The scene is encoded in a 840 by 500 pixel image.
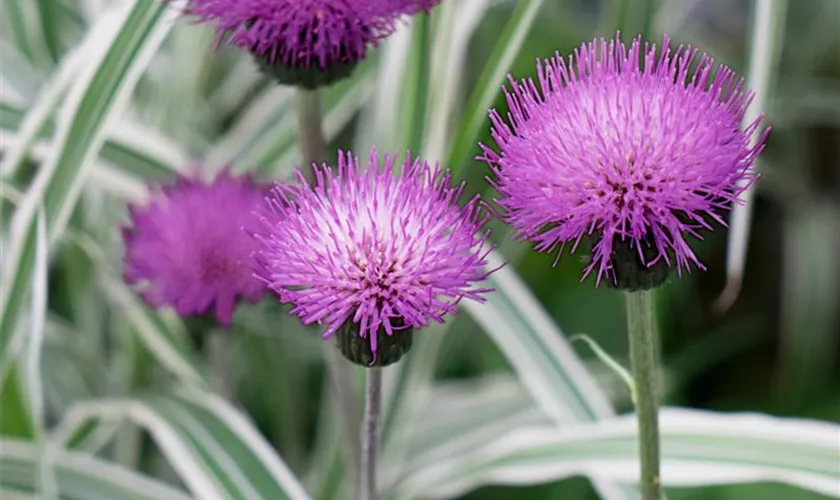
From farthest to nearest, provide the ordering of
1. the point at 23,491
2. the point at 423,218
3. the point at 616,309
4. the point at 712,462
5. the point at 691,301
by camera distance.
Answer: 1. the point at 691,301
2. the point at 616,309
3. the point at 23,491
4. the point at 712,462
5. the point at 423,218

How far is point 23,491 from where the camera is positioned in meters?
0.74

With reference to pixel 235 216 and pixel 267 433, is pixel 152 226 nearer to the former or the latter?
pixel 235 216

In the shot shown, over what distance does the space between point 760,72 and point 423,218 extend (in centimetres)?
35

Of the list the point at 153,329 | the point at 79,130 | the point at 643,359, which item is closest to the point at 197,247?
the point at 79,130

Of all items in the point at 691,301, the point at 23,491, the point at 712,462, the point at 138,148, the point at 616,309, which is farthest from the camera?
the point at 691,301

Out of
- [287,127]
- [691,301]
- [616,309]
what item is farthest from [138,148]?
[691,301]

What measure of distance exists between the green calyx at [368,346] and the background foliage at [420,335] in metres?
0.23

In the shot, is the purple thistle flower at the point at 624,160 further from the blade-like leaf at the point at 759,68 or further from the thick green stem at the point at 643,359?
the blade-like leaf at the point at 759,68

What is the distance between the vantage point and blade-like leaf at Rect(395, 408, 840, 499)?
592 millimetres

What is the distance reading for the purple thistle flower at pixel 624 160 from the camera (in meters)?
0.41

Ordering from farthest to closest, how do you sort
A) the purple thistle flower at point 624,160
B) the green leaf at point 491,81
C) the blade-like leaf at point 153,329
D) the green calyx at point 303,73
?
the blade-like leaf at point 153,329 < the green leaf at point 491,81 < the green calyx at point 303,73 < the purple thistle flower at point 624,160

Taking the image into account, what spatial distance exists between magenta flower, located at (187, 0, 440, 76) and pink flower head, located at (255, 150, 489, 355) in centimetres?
10

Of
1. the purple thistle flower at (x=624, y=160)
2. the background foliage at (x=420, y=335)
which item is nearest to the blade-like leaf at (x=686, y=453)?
the background foliage at (x=420, y=335)

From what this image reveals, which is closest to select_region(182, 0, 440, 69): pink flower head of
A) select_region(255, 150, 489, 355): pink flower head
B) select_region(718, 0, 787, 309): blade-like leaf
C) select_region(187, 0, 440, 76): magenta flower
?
select_region(187, 0, 440, 76): magenta flower
